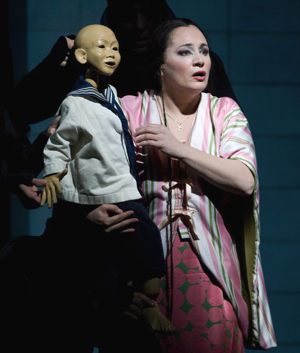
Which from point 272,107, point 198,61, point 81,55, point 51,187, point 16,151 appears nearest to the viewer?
point 51,187

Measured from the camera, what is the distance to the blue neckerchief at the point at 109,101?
4.63 feet

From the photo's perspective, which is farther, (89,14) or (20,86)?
(89,14)

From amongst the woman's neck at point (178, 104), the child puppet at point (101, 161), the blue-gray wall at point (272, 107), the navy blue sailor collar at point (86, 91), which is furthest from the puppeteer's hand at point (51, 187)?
the blue-gray wall at point (272, 107)

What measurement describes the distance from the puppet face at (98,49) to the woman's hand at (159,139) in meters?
0.16

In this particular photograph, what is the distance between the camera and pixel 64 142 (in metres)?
1.34

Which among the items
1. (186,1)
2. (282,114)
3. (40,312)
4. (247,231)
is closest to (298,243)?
(282,114)

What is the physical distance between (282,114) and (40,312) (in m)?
1.12

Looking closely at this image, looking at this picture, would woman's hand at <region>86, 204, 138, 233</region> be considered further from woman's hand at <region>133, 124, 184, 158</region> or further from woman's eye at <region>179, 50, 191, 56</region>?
woman's eye at <region>179, 50, 191, 56</region>

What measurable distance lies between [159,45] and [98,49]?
0.74 feet

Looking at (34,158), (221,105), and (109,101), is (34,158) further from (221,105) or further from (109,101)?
(221,105)

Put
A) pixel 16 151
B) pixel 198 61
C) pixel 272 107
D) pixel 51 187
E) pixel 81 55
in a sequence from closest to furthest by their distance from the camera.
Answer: pixel 51 187 < pixel 81 55 < pixel 198 61 < pixel 16 151 < pixel 272 107

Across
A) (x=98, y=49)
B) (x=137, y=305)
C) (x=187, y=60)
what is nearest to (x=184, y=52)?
(x=187, y=60)

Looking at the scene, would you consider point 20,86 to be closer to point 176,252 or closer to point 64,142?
point 64,142

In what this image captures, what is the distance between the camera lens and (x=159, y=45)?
1583mm
